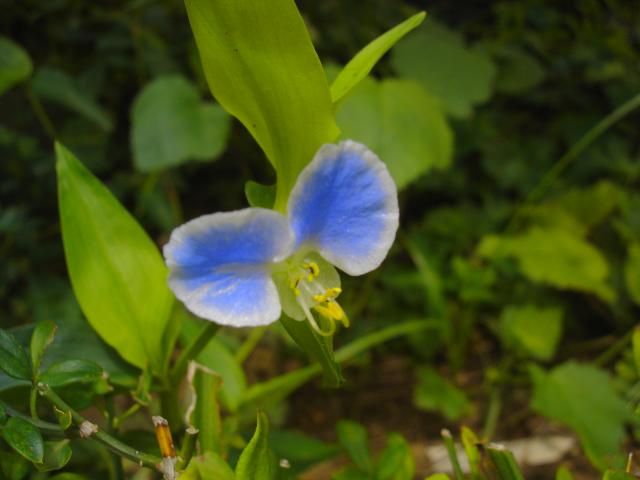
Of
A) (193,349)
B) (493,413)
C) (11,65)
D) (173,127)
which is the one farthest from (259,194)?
(493,413)

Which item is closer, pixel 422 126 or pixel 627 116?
pixel 422 126

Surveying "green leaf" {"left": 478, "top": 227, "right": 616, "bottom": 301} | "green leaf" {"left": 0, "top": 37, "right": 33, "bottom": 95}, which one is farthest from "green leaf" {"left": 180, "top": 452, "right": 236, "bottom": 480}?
"green leaf" {"left": 478, "top": 227, "right": 616, "bottom": 301}

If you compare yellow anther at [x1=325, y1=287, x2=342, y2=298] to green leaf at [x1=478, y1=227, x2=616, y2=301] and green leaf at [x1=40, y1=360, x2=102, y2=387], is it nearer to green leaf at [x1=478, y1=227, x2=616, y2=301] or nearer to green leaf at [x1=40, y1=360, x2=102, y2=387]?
green leaf at [x1=40, y1=360, x2=102, y2=387]

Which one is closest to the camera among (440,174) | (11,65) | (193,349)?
(193,349)

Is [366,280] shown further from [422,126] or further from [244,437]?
[244,437]

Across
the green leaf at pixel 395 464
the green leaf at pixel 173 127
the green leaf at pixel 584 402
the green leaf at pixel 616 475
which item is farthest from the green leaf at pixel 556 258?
the green leaf at pixel 616 475

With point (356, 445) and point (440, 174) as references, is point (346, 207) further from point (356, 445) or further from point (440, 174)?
point (440, 174)

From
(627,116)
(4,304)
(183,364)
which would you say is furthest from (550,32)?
(183,364)
